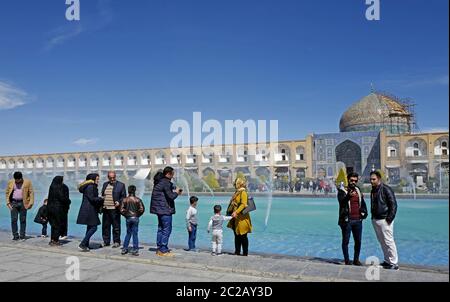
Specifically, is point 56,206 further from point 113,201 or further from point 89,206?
point 113,201

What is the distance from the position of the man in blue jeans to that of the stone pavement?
0.23m

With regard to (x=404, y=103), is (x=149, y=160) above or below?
below

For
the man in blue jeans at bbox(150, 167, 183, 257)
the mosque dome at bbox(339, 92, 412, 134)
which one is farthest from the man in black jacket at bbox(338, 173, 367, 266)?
the mosque dome at bbox(339, 92, 412, 134)

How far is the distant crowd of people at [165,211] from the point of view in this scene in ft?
16.6

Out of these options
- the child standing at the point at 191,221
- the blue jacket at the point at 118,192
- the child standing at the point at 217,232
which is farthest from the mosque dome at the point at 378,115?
the blue jacket at the point at 118,192

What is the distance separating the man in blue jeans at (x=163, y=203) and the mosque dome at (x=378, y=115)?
42.3 m

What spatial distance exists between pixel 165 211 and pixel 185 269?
101 centimetres

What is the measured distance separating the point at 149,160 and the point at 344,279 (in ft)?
166

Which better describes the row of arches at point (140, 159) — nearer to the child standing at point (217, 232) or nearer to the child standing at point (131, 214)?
the child standing at point (217, 232)
